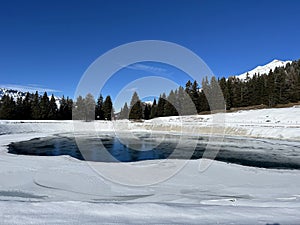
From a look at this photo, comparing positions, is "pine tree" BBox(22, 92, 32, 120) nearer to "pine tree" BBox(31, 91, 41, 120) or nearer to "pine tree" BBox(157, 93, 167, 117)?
"pine tree" BBox(31, 91, 41, 120)

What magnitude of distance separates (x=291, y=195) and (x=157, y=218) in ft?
14.3

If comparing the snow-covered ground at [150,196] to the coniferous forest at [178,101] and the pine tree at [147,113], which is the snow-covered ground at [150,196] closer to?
the coniferous forest at [178,101]

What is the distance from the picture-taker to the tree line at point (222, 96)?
181 ft

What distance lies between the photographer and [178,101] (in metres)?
60.7

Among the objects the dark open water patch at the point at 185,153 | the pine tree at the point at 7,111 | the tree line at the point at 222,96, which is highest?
the tree line at the point at 222,96

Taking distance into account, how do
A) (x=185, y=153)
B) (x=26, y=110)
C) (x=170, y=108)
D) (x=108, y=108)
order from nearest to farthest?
(x=185, y=153) → (x=26, y=110) → (x=170, y=108) → (x=108, y=108)

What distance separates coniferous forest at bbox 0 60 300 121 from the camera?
55062 millimetres

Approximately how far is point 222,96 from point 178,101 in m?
11.0

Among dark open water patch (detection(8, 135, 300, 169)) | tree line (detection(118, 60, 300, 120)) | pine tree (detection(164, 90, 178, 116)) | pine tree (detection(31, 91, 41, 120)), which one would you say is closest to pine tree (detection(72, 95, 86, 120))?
pine tree (detection(31, 91, 41, 120))

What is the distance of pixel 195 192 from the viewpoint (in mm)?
6750

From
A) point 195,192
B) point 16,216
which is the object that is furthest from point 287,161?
point 16,216

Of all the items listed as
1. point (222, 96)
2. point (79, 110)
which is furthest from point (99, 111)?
point (222, 96)

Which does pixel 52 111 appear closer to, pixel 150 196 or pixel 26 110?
pixel 26 110

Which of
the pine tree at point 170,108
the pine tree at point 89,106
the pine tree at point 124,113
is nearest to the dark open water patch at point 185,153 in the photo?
the pine tree at point 89,106
